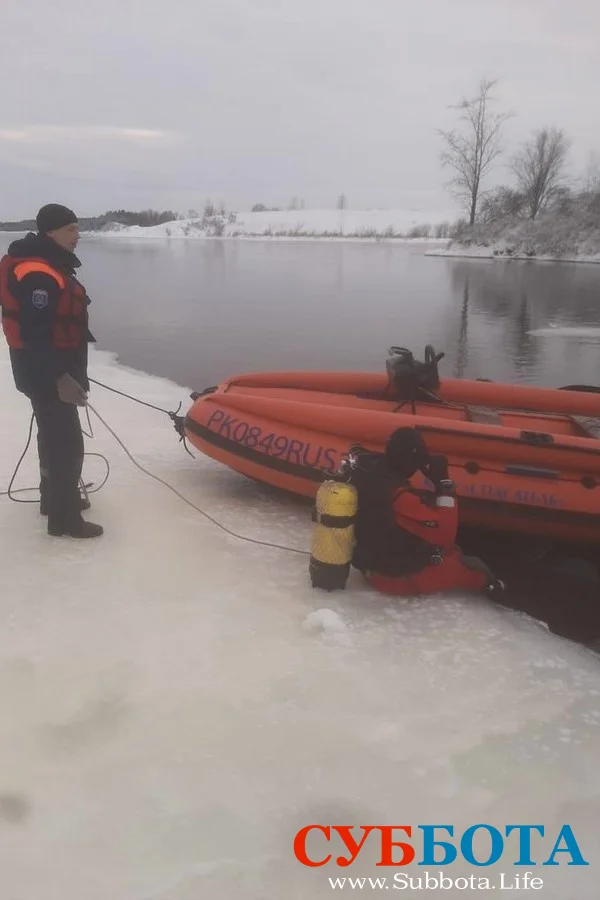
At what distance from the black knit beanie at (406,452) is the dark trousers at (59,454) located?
5.37 ft

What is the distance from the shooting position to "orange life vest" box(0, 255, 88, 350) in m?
3.23

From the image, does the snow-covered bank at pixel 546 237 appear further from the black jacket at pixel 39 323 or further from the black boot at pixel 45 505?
the black jacket at pixel 39 323

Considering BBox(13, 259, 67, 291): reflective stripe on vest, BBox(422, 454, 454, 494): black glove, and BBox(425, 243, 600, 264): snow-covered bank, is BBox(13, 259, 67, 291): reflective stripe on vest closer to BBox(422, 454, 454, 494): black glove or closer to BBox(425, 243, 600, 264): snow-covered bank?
BBox(422, 454, 454, 494): black glove

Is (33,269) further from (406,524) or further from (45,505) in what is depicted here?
(406,524)

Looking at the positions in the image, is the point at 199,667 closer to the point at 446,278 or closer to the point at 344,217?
the point at 446,278

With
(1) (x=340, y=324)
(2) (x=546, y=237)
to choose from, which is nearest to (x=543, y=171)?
(2) (x=546, y=237)

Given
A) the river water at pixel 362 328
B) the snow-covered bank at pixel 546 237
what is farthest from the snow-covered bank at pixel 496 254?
the river water at pixel 362 328

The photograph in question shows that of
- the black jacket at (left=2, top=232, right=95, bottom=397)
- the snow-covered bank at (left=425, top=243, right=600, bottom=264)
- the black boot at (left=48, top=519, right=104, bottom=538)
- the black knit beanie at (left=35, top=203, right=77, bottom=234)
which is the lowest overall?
the black boot at (left=48, top=519, right=104, bottom=538)

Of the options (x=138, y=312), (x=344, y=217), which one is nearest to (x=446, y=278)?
(x=138, y=312)

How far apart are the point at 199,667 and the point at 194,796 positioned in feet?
2.09

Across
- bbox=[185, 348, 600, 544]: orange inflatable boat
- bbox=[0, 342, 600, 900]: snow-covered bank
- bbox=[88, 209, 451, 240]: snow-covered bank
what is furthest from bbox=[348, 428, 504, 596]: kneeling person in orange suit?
bbox=[88, 209, 451, 240]: snow-covered bank

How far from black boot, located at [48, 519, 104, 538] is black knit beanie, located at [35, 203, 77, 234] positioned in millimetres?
1534

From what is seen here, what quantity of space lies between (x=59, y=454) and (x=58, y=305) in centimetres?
78

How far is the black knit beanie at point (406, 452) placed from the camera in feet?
10.7
